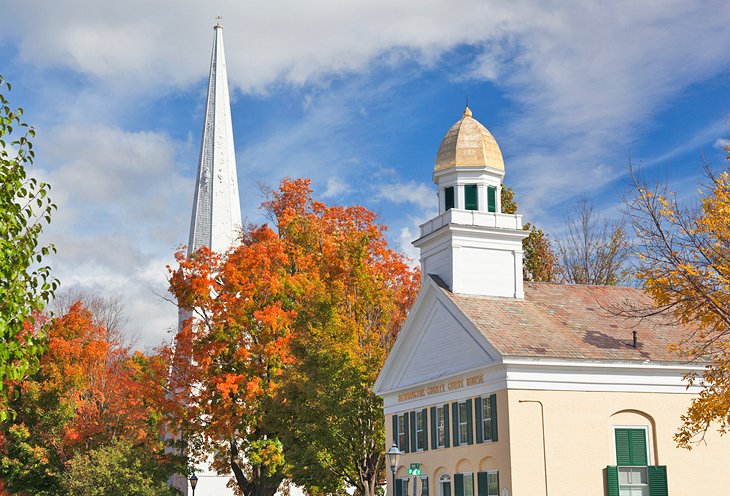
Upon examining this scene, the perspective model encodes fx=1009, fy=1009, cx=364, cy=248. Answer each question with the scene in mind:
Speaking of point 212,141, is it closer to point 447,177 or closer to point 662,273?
point 447,177

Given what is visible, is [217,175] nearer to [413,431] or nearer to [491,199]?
[491,199]

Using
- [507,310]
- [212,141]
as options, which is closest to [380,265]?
[507,310]

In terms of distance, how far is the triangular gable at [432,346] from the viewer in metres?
36.2

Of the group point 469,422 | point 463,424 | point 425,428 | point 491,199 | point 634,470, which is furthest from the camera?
point 491,199

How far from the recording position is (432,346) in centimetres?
3909

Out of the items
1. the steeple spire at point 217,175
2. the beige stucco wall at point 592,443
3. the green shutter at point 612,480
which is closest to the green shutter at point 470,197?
the beige stucco wall at point 592,443

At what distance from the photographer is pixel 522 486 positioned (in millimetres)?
33344

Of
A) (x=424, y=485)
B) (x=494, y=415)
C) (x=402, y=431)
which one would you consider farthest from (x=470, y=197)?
(x=424, y=485)

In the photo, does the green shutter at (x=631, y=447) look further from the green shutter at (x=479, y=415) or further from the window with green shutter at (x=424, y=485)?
the window with green shutter at (x=424, y=485)

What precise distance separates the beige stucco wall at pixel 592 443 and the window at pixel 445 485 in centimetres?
423

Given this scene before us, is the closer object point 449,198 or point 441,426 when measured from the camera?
point 441,426

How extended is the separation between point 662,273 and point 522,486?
12.9 m

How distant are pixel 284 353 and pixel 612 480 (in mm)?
16403

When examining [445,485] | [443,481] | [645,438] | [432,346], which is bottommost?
[445,485]
